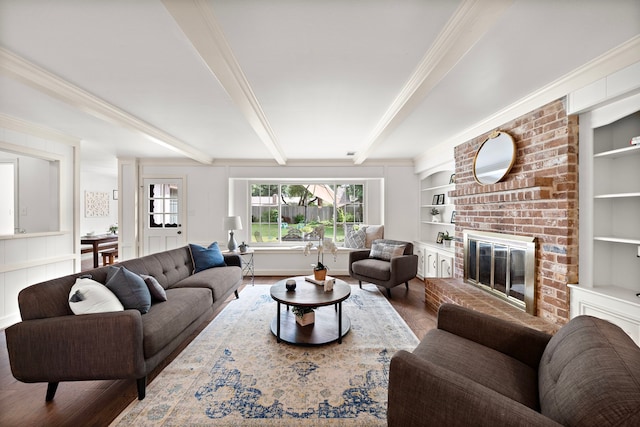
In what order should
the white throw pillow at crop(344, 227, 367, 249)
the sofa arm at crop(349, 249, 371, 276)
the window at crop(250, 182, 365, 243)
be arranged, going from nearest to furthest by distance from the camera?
the sofa arm at crop(349, 249, 371, 276) < the white throw pillow at crop(344, 227, 367, 249) < the window at crop(250, 182, 365, 243)

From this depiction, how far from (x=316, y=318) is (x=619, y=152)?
2.95 m

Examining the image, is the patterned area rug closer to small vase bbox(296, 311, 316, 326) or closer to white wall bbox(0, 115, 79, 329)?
small vase bbox(296, 311, 316, 326)

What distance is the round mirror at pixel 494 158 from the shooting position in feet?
8.55

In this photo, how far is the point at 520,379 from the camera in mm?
1250

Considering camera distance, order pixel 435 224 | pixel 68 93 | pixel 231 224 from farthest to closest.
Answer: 1. pixel 435 224
2. pixel 231 224
3. pixel 68 93

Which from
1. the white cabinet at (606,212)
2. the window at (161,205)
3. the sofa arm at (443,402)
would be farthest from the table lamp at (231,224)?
the white cabinet at (606,212)

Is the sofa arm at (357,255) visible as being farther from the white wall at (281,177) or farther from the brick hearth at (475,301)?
the brick hearth at (475,301)

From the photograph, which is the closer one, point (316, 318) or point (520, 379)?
point (520, 379)

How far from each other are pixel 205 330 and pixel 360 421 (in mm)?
1870

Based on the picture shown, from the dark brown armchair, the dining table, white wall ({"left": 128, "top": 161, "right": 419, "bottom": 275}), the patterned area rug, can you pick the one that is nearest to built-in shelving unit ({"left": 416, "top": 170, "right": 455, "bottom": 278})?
white wall ({"left": 128, "top": 161, "right": 419, "bottom": 275})

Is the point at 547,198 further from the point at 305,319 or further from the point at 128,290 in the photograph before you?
the point at 128,290

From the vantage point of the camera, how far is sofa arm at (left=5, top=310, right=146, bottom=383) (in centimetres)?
159

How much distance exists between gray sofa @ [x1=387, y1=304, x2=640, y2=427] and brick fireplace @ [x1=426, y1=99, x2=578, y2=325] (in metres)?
1.13

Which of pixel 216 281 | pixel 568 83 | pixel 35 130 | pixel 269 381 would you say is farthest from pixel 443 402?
pixel 35 130
